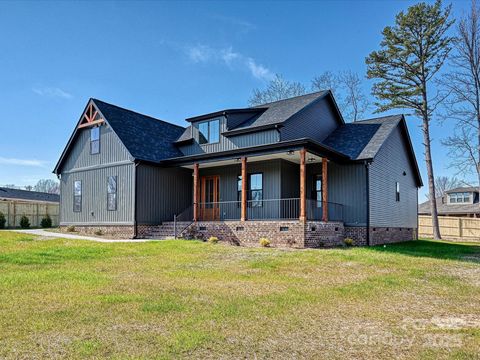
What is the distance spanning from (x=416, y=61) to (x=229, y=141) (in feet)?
47.2

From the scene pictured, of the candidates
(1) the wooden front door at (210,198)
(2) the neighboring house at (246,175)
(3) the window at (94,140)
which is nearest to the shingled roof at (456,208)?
(2) the neighboring house at (246,175)

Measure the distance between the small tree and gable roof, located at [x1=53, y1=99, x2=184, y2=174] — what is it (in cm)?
1406

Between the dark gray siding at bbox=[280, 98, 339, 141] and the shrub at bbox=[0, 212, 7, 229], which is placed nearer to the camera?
the dark gray siding at bbox=[280, 98, 339, 141]

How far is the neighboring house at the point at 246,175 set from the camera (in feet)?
54.2

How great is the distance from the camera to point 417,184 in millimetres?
23922

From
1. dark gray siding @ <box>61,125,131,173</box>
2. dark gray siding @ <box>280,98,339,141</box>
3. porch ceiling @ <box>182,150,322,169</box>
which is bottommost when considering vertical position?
porch ceiling @ <box>182,150,322,169</box>

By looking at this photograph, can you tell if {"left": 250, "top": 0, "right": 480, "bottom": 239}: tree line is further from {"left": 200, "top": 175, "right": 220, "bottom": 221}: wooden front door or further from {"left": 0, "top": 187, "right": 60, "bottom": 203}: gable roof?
{"left": 0, "top": 187, "right": 60, "bottom": 203}: gable roof

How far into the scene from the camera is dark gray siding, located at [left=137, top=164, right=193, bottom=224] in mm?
18625

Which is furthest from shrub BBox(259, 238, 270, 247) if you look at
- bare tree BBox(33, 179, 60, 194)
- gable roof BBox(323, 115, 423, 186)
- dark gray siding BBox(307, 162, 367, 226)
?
bare tree BBox(33, 179, 60, 194)

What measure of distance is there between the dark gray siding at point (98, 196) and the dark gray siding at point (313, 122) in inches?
303

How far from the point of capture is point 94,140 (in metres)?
20.9

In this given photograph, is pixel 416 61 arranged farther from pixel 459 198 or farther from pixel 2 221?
A: pixel 2 221

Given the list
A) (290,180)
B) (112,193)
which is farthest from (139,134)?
(290,180)

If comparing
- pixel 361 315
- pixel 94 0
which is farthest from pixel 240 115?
pixel 361 315
